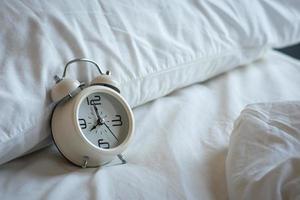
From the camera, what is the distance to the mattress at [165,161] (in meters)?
0.55

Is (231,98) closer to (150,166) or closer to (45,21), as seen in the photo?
(150,166)

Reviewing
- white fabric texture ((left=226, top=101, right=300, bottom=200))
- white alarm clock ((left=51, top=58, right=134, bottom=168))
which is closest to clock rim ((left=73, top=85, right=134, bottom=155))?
white alarm clock ((left=51, top=58, right=134, bottom=168))

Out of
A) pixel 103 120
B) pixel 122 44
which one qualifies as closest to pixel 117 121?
pixel 103 120

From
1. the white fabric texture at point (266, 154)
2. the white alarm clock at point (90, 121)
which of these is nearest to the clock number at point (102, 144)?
the white alarm clock at point (90, 121)

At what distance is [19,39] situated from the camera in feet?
1.93

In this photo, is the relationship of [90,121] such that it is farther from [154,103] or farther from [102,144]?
[154,103]

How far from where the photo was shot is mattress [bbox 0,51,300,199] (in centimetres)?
55

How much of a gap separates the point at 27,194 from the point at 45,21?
0.82ft

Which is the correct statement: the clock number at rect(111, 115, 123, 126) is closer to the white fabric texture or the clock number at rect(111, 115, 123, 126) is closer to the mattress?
the mattress

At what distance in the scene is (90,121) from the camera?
0.60 metres

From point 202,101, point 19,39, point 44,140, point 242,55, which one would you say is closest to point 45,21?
point 19,39

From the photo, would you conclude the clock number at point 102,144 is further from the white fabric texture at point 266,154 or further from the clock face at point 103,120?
the white fabric texture at point 266,154

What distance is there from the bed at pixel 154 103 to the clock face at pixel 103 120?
0.04m

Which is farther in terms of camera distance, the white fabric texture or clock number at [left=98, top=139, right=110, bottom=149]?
clock number at [left=98, top=139, right=110, bottom=149]
